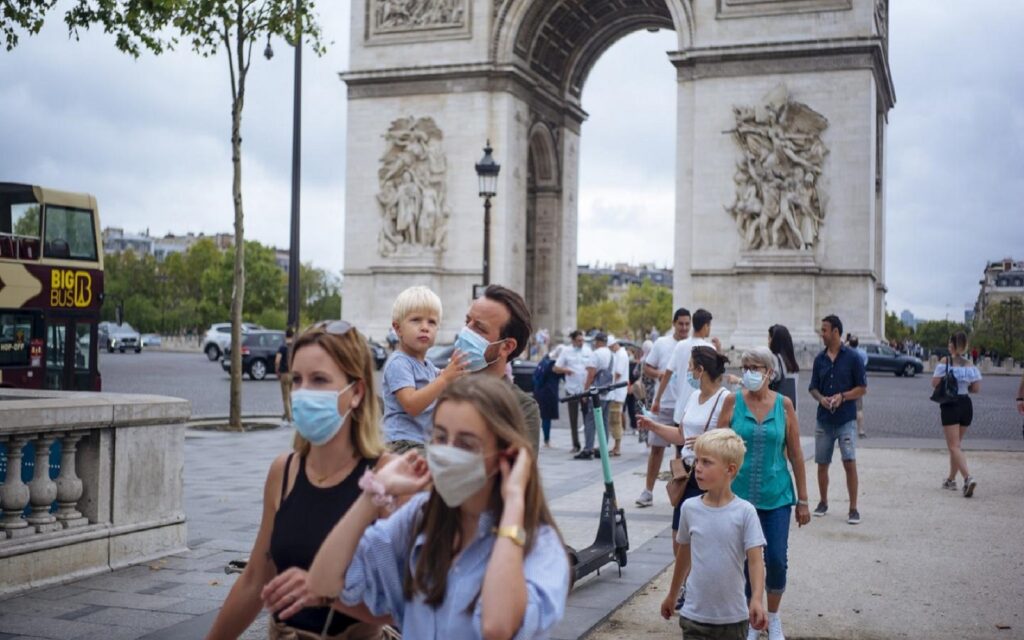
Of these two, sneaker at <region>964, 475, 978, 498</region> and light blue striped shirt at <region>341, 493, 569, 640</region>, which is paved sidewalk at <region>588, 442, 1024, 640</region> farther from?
light blue striped shirt at <region>341, 493, 569, 640</region>

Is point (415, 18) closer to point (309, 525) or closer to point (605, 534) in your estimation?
point (605, 534)

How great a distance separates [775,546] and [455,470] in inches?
138

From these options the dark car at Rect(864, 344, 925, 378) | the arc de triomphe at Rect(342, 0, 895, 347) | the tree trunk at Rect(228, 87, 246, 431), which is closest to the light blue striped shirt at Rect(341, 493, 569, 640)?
the tree trunk at Rect(228, 87, 246, 431)

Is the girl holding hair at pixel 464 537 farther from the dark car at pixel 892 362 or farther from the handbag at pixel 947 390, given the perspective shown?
the dark car at pixel 892 362

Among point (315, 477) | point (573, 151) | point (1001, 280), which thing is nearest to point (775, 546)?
point (315, 477)

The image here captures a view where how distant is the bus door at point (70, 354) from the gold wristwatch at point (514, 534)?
52.4ft

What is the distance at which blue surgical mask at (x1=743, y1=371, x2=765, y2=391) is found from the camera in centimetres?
573

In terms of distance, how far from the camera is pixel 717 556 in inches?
177

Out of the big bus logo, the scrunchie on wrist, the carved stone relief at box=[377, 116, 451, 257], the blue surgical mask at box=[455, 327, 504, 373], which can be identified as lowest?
the scrunchie on wrist

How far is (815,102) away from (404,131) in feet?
35.8

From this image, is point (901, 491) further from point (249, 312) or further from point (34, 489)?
point (249, 312)

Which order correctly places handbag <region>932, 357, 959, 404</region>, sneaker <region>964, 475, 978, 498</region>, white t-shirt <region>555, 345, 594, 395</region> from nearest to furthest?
sneaker <region>964, 475, 978, 498</region> → handbag <region>932, 357, 959, 404</region> → white t-shirt <region>555, 345, 594, 395</region>

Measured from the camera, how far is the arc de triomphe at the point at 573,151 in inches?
1134

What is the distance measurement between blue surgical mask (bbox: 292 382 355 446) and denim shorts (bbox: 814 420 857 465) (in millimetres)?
7106
